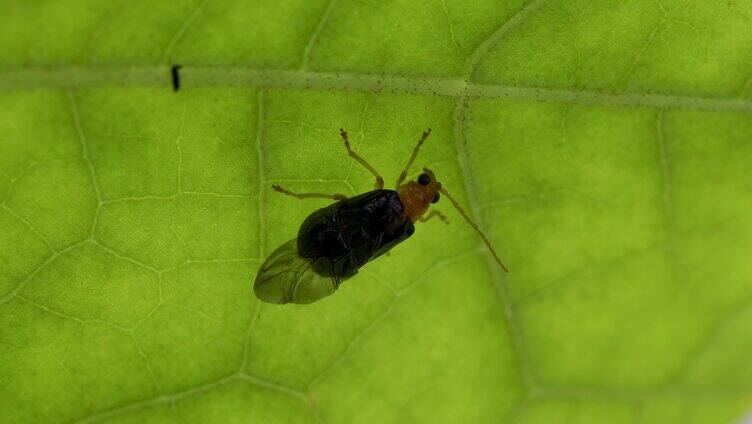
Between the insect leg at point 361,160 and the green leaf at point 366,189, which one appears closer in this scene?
the green leaf at point 366,189

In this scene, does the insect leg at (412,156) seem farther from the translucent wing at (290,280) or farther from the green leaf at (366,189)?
the translucent wing at (290,280)

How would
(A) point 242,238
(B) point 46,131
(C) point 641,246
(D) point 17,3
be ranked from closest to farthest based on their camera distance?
(D) point 17,3 < (B) point 46,131 < (A) point 242,238 < (C) point 641,246

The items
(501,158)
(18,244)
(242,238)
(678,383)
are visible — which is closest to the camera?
(18,244)

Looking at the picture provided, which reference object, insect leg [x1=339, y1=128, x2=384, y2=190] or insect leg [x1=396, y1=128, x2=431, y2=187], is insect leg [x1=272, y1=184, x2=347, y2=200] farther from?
insect leg [x1=396, y1=128, x2=431, y2=187]

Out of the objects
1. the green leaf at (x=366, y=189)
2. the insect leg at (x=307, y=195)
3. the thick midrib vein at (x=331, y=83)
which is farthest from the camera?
the insect leg at (x=307, y=195)

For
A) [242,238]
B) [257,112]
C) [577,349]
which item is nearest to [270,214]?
[242,238]

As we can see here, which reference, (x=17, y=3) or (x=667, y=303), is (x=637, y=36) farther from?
(x=17, y=3)

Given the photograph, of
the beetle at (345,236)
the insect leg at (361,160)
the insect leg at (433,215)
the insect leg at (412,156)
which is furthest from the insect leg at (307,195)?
the insect leg at (433,215)
